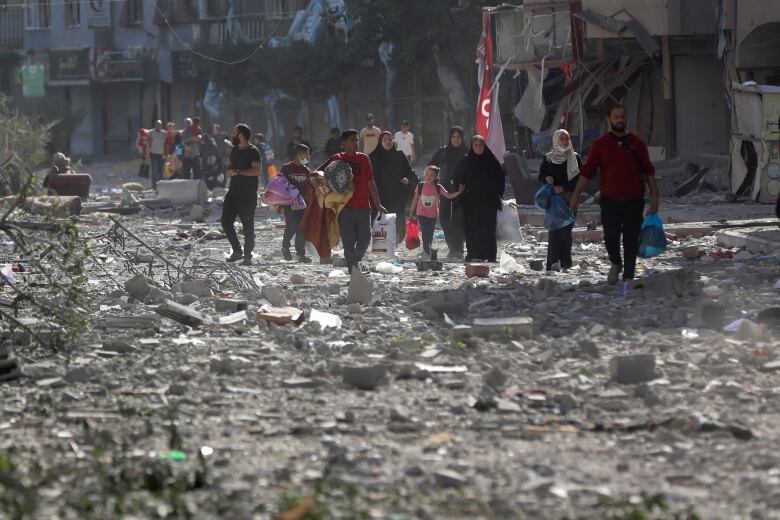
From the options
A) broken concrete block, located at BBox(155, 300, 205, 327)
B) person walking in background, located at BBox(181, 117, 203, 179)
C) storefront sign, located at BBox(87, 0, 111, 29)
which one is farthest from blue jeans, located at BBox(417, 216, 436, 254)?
storefront sign, located at BBox(87, 0, 111, 29)

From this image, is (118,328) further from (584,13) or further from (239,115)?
(239,115)

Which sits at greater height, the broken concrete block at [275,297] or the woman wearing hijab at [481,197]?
the woman wearing hijab at [481,197]

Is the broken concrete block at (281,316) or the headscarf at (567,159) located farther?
the headscarf at (567,159)

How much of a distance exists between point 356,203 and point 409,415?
677cm

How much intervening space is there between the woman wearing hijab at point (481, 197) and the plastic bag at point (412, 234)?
114 centimetres

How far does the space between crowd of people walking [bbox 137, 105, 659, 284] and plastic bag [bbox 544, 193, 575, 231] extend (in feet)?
0.20

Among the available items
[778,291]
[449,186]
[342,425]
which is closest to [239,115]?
[449,186]

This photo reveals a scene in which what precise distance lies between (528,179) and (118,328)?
15.0m

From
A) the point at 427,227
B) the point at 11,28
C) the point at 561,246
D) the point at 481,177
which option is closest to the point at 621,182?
the point at 561,246

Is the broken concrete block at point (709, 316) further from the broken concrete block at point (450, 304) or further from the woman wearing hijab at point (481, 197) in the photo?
the woman wearing hijab at point (481, 197)

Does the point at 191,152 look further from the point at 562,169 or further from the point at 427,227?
the point at 562,169

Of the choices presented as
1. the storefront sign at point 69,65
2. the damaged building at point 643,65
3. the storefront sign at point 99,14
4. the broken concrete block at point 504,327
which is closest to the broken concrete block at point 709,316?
the broken concrete block at point 504,327

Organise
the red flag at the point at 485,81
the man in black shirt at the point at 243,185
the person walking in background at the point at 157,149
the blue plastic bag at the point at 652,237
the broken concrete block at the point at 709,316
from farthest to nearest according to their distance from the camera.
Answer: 1. the person walking in background at the point at 157,149
2. the red flag at the point at 485,81
3. the man in black shirt at the point at 243,185
4. the blue plastic bag at the point at 652,237
5. the broken concrete block at the point at 709,316

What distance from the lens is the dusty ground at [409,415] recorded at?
546 cm
